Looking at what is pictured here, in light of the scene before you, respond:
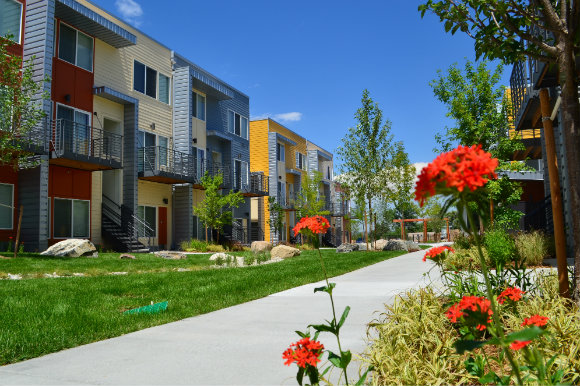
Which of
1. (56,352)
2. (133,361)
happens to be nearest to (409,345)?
(133,361)

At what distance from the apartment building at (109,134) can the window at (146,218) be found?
50 mm

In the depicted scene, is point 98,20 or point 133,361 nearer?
point 133,361

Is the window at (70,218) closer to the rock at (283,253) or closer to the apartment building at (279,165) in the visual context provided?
the rock at (283,253)

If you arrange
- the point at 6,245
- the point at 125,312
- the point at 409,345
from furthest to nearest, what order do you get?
the point at 6,245 < the point at 125,312 < the point at 409,345

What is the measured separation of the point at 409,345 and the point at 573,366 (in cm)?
112

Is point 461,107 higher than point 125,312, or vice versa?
point 461,107

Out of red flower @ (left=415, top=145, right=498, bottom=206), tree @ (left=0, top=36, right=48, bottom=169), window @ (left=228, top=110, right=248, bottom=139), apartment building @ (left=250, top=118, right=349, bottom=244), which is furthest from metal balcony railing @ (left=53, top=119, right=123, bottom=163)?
red flower @ (left=415, top=145, right=498, bottom=206)

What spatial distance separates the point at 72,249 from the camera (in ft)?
47.8

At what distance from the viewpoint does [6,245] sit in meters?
15.6

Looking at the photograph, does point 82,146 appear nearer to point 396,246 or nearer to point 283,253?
point 283,253

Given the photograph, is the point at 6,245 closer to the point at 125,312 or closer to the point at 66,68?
the point at 66,68

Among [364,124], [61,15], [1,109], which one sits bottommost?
[1,109]

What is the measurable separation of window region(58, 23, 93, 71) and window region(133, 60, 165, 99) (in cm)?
292

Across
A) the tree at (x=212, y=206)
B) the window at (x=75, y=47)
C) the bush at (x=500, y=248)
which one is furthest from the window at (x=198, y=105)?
the bush at (x=500, y=248)
